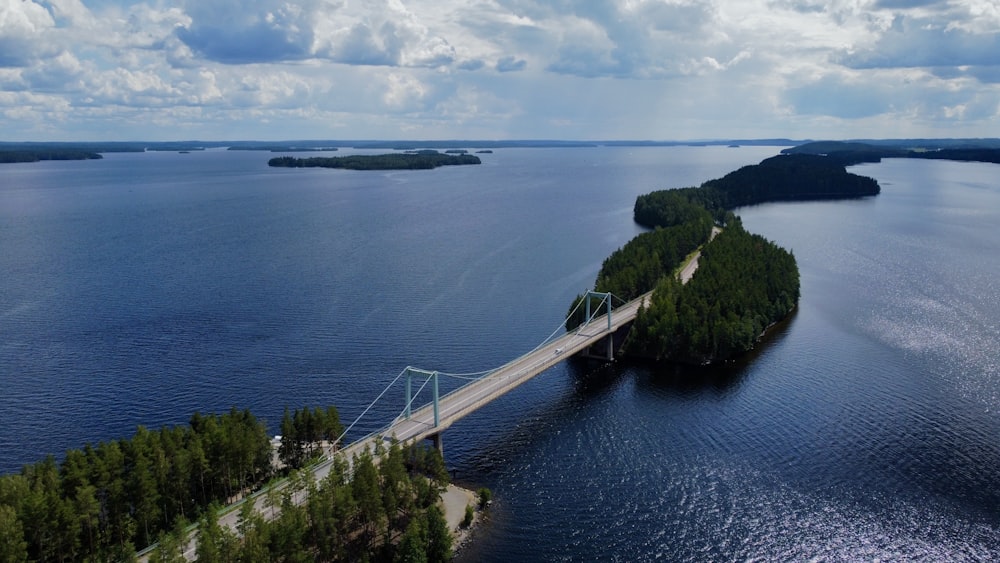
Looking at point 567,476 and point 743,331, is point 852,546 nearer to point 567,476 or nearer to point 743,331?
point 567,476

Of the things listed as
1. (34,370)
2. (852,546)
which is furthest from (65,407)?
(852,546)

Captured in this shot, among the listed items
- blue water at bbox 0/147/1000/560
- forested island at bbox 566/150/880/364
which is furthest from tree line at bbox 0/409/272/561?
forested island at bbox 566/150/880/364

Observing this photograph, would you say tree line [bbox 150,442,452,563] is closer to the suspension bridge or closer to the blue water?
the blue water

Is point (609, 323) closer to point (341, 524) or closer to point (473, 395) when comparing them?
point (473, 395)

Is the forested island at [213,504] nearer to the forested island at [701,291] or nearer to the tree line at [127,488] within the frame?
the tree line at [127,488]

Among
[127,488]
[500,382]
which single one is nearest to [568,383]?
[500,382]

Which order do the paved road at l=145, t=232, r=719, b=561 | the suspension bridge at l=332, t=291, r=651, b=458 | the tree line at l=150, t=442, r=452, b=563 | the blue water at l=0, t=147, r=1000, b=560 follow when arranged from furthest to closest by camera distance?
the suspension bridge at l=332, t=291, r=651, b=458, the blue water at l=0, t=147, r=1000, b=560, the paved road at l=145, t=232, r=719, b=561, the tree line at l=150, t=442, r=452, b=563
